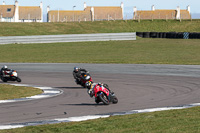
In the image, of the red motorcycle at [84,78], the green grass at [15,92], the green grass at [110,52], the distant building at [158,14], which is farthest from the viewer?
the distant building at [158,14]

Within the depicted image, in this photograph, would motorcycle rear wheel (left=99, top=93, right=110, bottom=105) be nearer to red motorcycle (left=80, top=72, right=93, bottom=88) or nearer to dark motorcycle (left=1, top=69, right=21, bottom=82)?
red motorcycle (left=80, top=72, right=93, bottom=88)

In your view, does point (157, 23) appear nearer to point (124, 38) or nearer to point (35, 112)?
point (124, 38)

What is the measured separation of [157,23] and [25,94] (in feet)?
246

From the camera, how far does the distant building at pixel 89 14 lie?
14962 cm

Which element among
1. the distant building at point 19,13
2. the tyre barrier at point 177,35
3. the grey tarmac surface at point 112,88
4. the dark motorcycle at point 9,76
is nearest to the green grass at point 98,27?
the tyre barrier at point 177,35

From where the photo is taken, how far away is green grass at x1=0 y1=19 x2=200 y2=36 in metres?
75.8

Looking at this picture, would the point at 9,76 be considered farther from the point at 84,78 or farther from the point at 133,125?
the point at 133,125

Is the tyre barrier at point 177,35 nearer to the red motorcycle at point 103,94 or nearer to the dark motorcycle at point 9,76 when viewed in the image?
the dark motorcycle at point 9,76

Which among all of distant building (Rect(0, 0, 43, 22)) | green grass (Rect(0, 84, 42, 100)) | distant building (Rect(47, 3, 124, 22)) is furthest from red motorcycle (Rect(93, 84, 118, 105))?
distant building (Rect(47, 3, 124, 22))

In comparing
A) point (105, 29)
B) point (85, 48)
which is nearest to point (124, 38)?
point (85, 48)

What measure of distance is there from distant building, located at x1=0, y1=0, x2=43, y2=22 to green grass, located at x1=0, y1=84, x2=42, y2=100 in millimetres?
122273

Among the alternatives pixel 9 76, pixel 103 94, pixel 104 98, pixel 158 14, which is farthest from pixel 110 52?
pixel 158 14

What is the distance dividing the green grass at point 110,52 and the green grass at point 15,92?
63.2 feet

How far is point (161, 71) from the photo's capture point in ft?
107
